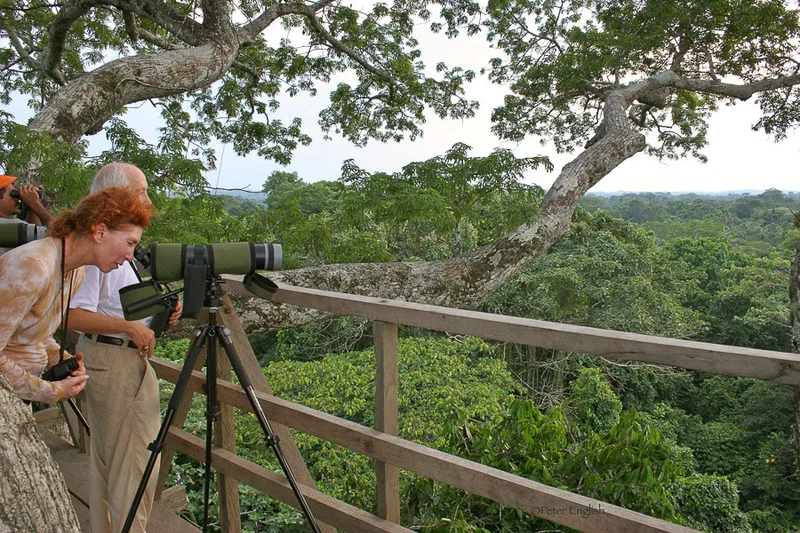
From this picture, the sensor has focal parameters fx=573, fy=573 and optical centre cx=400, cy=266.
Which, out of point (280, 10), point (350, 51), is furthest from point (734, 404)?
point (280, 10)

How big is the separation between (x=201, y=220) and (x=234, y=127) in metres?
2.56

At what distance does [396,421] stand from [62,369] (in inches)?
30.4

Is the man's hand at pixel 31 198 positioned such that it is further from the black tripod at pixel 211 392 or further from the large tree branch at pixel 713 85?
the large tree branch at pixel 713 85

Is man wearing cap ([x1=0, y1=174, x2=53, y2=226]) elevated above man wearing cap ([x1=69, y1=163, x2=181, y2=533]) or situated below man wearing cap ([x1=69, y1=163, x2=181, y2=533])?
above

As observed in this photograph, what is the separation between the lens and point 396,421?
144 cm

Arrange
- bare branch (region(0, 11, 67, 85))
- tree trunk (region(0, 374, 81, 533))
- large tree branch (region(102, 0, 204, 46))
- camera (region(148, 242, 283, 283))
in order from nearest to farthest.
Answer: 1. tree trunk (region(0, 374, 81, 533))
2. camera (region(148, 242, 283, 283))
3. large tree branch (region(102, 0, 204, 46))
4. bare branch (region(0, 11, 67, 85))

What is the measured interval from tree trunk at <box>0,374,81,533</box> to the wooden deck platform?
1.29 meters

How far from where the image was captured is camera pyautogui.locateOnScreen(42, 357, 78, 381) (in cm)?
125

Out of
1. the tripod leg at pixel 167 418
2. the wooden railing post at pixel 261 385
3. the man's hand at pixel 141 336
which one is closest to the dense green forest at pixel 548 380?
the wooden railing post at pixel 261 385

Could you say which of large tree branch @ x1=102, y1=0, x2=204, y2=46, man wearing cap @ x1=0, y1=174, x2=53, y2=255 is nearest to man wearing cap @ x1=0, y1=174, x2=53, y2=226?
man wearing cap @ x1=0, y1=174, x2=53, y2=255

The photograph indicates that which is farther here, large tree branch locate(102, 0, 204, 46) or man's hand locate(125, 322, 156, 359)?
large tree branch locate(102, 0, 204, 46)

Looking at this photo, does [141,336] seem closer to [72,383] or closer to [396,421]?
[72,383]

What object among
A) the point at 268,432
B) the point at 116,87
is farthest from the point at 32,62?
the point at 268,432

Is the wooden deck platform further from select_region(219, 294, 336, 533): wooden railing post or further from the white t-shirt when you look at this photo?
the white t-shirt
